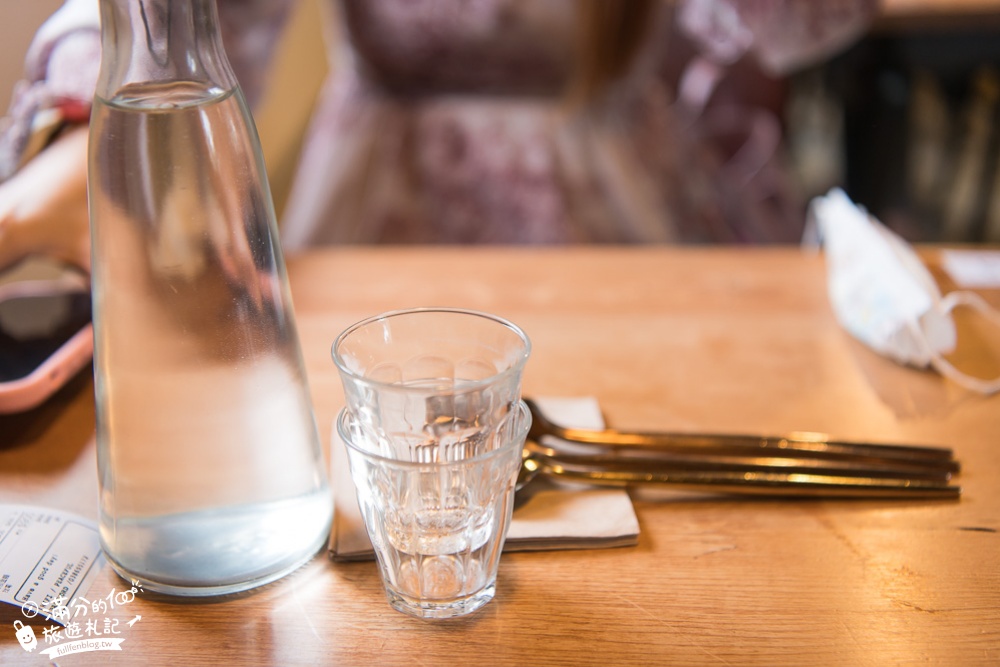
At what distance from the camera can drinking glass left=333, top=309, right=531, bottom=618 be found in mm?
305

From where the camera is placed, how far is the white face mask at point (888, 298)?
514mm

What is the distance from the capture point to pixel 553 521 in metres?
0.37

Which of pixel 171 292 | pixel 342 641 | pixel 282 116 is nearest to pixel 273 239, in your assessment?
pixel 171 292

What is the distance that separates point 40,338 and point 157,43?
0.94 ft

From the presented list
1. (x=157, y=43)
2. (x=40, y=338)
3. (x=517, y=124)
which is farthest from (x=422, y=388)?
(x=517, y=124)

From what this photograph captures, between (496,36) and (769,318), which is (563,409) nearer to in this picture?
(769,318)

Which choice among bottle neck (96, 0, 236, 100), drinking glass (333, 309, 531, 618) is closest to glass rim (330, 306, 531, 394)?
drinking glass (333, 309, 531, 618)

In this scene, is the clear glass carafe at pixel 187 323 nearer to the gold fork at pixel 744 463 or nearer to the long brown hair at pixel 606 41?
the gold fork at pixel 744 463

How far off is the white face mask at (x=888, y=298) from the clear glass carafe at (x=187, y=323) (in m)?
0.37

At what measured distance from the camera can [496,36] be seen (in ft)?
3.43

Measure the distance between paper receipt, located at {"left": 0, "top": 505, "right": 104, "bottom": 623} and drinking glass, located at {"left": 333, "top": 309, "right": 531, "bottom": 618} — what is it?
12 centimetres

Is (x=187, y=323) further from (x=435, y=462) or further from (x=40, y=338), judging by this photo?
(x=40, y=338)

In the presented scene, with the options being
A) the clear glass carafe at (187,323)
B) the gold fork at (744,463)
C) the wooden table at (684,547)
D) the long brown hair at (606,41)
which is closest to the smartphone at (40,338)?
the wooden table at (684,547)

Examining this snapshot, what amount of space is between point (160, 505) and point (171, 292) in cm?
8
